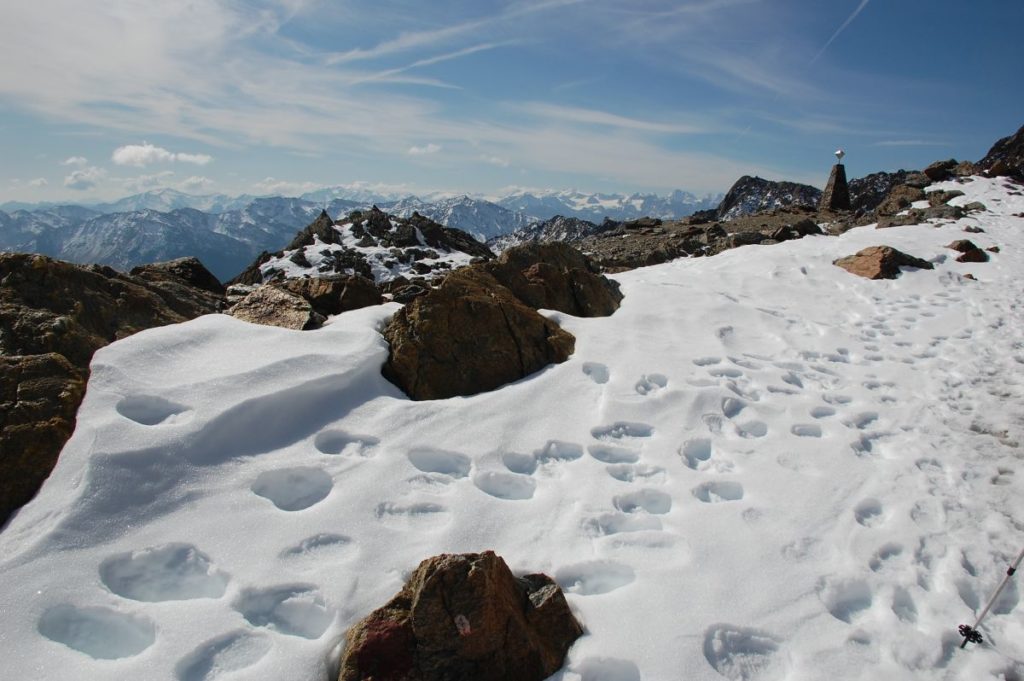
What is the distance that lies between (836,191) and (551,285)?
3555 cm

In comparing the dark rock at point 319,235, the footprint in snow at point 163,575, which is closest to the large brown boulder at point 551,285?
the footprint in snow at point 163,575

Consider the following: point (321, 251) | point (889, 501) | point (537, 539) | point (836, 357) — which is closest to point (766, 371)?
point (836, 357)

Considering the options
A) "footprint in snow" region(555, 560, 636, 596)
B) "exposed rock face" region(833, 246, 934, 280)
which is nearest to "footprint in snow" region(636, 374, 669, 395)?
"footprint in snow" region(555, 560, 636, 596)

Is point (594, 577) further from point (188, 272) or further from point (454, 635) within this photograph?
point (188, 272)

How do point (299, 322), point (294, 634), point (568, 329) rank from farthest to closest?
point (568, 329) < point (299, 322) < point (294, 634)

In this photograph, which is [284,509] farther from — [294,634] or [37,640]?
[37,640]

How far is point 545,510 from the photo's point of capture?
5.37 meters

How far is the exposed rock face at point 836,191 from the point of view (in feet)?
121

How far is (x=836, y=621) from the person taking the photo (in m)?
4.29

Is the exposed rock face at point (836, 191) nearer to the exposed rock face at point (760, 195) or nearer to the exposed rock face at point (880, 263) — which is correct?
the exposed rock face at point (880, 263)

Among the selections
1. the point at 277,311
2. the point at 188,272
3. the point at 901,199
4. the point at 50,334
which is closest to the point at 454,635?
the point at 50,334

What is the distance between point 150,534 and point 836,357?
10967 mm

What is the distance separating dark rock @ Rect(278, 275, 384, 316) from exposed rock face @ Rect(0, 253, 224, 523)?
1.85m

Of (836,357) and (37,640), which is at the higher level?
(836,357)
